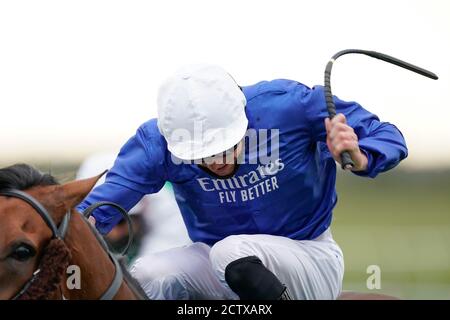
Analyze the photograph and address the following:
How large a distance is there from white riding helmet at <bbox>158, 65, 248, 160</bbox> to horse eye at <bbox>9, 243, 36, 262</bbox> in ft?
1.82

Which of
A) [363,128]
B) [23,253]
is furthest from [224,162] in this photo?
[23,253]

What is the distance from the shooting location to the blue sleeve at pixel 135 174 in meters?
2.01

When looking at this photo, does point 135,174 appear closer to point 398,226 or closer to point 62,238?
point 62,238

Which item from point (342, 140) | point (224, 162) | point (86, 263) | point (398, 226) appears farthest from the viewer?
point (398, 226)

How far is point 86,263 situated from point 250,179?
62cm

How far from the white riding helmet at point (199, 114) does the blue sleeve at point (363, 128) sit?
0.70 ft

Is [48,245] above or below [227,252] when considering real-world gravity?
above

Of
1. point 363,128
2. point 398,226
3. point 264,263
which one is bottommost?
point 398,226

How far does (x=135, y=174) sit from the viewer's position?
2023 mm

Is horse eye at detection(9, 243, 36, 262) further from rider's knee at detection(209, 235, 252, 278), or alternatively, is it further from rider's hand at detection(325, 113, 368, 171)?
rider's hand at detection(325, 113, 368, 171)

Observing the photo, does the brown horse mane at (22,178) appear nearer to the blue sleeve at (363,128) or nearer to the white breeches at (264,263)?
the white breeches at (264,263)

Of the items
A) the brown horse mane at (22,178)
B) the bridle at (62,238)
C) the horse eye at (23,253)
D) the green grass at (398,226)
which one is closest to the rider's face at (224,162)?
the bridle at (62,238)

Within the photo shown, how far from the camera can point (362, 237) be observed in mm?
4812
